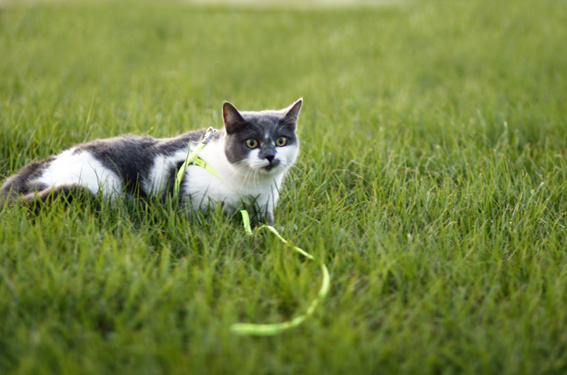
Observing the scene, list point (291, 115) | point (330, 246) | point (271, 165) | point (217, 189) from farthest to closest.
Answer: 1. point (291, 115)
2. point (217, 189)
3. point (271, 165)
4. point (330, 246)

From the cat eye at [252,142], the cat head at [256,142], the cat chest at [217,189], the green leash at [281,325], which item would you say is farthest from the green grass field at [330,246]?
the cat eye at [252,142]

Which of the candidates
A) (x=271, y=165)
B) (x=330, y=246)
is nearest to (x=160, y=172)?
(x=271, y=165)

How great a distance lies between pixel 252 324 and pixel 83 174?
1.45 m

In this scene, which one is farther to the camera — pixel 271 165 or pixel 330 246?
pixel 271 165

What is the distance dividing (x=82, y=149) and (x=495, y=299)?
2.44 meters

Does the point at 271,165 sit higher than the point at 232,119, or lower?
lower

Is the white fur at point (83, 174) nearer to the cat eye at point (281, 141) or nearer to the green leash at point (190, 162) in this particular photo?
the green leash at point (190, 162)

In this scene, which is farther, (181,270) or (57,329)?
(181,270)

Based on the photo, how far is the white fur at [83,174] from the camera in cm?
266

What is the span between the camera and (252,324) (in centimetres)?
189

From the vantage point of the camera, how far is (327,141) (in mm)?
3752

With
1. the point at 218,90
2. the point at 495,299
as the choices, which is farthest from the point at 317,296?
the point at 218,90

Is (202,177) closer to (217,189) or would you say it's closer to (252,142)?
(217,189)

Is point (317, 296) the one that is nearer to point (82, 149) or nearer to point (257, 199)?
point (257, 199)
